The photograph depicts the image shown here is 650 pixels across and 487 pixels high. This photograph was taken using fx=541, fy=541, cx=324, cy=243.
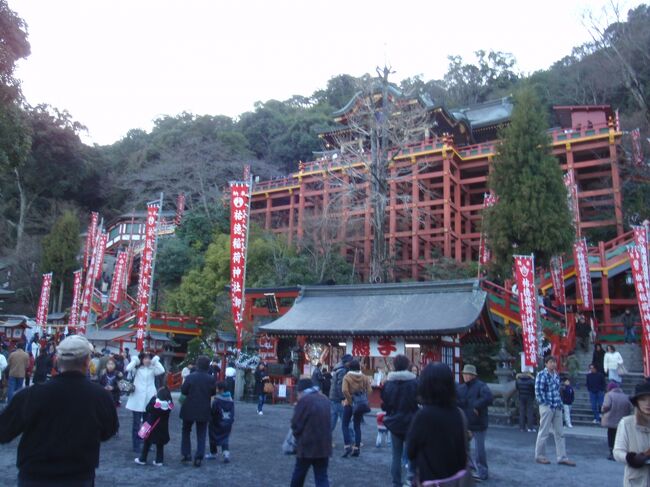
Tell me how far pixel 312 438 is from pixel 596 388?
10325 millimetres

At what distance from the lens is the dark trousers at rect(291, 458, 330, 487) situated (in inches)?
195

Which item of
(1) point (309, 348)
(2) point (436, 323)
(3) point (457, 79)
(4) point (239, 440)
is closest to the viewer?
(4) point (239, 440)

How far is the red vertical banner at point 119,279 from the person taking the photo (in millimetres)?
25781

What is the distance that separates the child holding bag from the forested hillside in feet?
55.1

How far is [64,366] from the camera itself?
295 cm

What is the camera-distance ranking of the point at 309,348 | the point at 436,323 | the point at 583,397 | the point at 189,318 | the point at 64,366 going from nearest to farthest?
the point at 64,366 → the point at 436,323 → the point at 583,397 → the point at 309,348 → the point at 189,318

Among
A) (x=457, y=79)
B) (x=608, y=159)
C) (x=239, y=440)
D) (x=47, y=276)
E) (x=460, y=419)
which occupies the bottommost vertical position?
(x=239, y=440)

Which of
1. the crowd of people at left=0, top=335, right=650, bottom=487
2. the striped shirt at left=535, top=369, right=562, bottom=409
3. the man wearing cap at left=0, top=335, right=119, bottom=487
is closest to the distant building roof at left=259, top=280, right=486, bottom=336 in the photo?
the crowd of people at left=0, top=335, right=650, bottom=487

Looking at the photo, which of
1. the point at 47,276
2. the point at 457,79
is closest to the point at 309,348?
the point at 47,276

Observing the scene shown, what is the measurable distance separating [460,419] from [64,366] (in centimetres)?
223

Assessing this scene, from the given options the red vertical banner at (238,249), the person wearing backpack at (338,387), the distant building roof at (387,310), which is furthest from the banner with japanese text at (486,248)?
the person wearing backpack at (338,387)

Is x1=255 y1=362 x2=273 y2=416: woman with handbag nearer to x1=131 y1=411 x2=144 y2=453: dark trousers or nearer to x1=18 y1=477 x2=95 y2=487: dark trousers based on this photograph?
x1=131 y1=411 x2=144 y2=453: dark trousers

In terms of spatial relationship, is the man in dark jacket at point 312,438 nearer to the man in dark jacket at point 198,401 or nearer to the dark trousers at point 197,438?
the man in dark jacket at point 198,401

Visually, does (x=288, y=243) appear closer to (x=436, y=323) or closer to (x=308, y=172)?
(x=308, y=172)
